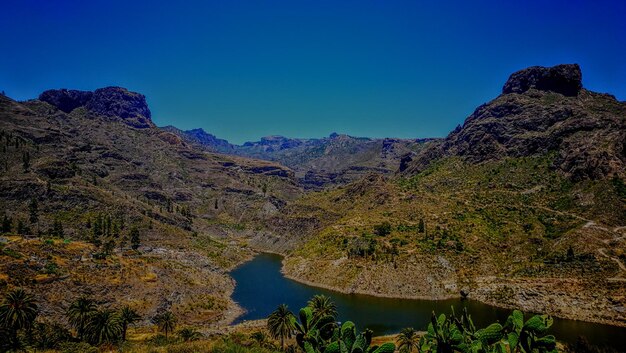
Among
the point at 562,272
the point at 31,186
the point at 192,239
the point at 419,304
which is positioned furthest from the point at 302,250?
the point at 31,186

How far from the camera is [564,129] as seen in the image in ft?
525

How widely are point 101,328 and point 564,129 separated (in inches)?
7040

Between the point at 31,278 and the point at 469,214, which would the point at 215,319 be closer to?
the point at 31,278

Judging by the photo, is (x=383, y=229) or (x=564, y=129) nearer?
(x=383, y=229)

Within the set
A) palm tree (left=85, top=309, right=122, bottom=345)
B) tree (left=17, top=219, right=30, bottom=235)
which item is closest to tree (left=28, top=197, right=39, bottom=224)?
tree (left=17, top=219, right=30, bottom=235)

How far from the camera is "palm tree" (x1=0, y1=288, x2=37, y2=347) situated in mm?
50375

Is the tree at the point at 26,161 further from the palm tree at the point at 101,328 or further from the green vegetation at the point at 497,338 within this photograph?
the green vegetation at the point at 497,338

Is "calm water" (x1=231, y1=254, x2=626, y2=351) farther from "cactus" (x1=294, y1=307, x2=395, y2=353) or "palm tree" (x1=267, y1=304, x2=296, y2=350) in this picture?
"cactus" (x1=294, y1=307, x2=395, y2=353)

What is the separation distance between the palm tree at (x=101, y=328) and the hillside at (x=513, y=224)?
73.4m

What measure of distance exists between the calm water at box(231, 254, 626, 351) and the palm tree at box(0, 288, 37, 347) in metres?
50.9

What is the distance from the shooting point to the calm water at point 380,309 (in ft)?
258

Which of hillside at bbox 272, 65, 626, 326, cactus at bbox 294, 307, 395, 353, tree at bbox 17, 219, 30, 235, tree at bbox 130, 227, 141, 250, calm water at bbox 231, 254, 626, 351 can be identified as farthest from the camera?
tree at bbox 130, 227, 141, 250

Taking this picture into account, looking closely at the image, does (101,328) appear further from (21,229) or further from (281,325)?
(21,229)

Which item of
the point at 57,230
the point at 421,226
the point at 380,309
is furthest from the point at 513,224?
the point at 57,230
